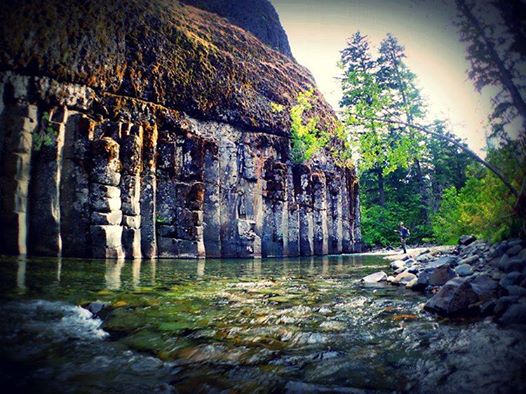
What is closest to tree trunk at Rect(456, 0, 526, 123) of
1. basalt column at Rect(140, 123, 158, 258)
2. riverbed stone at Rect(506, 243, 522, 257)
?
riverbed stone at Rect(506, 243, 522, 257)

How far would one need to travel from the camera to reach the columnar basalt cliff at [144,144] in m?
11.3

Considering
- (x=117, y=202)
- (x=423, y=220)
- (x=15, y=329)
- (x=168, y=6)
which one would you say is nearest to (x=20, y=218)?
(x=117, y=202)

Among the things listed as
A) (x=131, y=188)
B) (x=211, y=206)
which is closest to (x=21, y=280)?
(x=131, y=188)

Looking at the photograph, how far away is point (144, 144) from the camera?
1441cm

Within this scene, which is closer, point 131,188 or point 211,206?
point 131,188

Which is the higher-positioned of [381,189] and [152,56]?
[152,56]

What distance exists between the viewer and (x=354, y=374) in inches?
88.4

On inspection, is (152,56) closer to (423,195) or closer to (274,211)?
(274,211)

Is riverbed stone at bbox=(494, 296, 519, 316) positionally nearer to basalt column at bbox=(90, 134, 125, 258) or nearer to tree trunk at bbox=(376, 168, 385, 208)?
basalt column at bbox=(90, 134, 125, 258)

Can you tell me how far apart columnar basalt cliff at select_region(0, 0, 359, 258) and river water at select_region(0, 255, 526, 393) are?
26.7ft

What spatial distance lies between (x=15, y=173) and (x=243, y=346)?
12.1 metres

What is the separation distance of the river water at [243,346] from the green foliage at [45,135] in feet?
28.8

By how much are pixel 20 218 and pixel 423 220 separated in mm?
32124

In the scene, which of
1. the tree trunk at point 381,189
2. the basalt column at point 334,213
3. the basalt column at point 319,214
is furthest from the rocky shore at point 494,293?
the tree trunk at point 381,189
